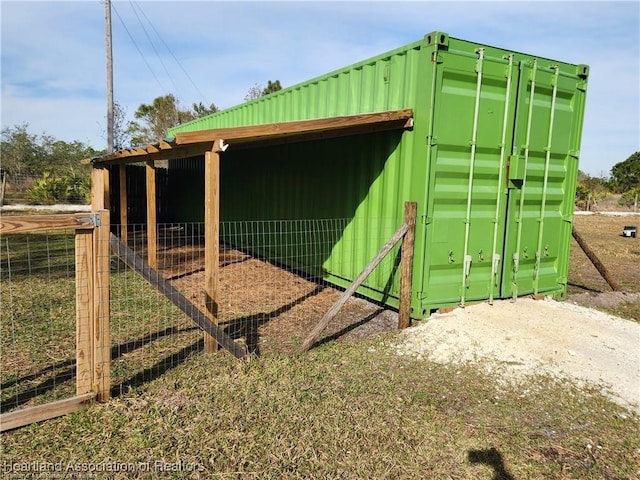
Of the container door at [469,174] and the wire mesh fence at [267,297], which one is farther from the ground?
the container door at [469,174]

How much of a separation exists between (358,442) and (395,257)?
3101 mm

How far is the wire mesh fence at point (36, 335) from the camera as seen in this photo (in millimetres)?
3625

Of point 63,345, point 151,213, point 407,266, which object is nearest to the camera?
point 63,345

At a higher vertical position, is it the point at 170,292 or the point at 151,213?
the point at 151,213

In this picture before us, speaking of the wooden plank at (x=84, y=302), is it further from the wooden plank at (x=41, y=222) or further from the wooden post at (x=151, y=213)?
the wooden post at (x=151, y=213)

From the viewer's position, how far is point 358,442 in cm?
303

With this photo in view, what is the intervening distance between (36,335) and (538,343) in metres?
5.52

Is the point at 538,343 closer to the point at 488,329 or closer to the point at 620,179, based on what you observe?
the point at 488,329

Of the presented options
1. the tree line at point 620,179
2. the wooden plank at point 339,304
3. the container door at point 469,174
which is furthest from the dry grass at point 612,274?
the tree line at point 620,179

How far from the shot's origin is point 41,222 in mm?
2986

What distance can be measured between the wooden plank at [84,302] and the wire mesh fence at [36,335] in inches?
21.0

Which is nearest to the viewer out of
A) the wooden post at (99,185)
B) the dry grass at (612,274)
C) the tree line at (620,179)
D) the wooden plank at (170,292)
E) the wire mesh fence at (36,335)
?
the wooden plank at (170,292)

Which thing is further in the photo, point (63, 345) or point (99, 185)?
point (99, 185)

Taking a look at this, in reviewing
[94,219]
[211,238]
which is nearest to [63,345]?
[211,238]
